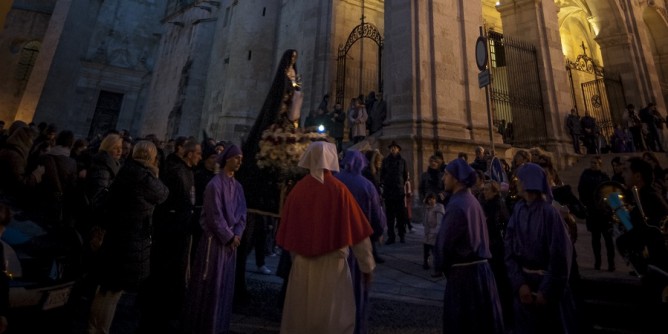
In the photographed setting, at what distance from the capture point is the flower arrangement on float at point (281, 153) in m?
4.04

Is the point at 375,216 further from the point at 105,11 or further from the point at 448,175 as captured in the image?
the point at 105,11

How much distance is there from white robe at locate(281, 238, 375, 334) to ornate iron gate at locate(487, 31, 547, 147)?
12.2m

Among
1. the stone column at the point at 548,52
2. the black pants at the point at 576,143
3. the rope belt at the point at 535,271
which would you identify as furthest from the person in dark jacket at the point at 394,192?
the black pants at the point at 576,143

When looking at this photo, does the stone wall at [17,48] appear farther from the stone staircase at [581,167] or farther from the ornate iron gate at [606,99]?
the ornate iron gate at [606,99]

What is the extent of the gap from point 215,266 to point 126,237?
2.39 ft

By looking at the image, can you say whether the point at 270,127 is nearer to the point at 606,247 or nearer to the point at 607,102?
the point at 606,247

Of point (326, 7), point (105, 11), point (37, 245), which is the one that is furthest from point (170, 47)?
point (37, 245)

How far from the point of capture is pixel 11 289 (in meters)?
2.02

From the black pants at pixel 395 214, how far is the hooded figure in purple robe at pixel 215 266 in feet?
13.1

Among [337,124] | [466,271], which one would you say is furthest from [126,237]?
[337,124]

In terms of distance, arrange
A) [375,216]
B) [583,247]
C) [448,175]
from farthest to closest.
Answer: [583,247] → [375,216] → [448,175]

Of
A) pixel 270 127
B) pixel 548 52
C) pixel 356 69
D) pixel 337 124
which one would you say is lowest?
pixel 270 127

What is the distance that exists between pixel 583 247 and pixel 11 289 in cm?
818

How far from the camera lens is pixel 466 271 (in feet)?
8.21
